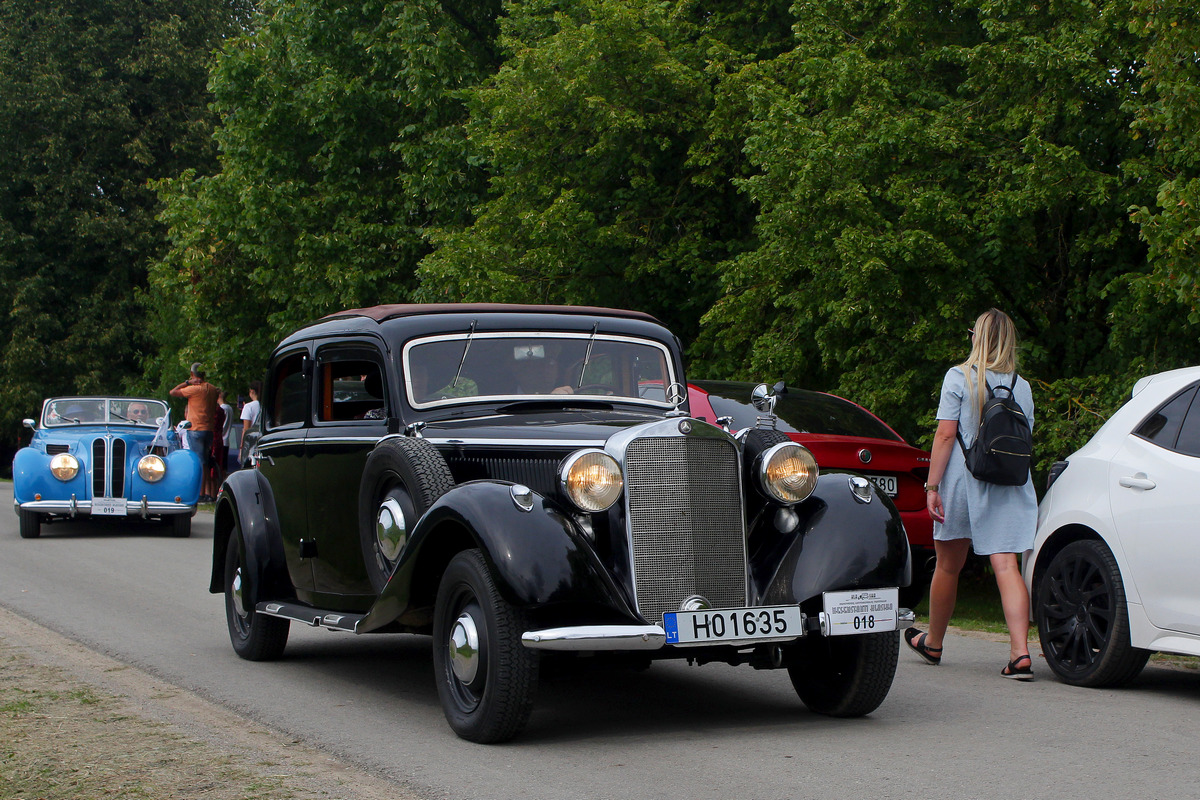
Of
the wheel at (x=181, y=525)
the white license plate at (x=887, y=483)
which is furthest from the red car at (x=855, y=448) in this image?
the wheel at (x=181, y=525)

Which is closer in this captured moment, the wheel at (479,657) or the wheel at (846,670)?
the wheel at (479,657)

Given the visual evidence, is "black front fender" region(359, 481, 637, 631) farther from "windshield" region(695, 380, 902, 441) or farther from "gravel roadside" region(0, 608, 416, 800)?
"windshield" region(695, 380, 902, 441)

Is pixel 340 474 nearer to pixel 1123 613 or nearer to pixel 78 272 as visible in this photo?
pixel 1123 613

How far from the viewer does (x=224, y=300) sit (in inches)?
1093

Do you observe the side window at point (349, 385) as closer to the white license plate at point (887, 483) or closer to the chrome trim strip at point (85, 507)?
the white license plate at point (887, 483)

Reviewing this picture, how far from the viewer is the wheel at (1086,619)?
21.7ft

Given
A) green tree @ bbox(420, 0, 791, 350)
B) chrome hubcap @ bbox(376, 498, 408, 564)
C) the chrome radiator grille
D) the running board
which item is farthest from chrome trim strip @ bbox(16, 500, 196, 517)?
the chrome radiator grille

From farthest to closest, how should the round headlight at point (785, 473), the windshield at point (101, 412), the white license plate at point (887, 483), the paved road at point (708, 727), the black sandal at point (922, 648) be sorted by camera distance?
the windshield at point (101, 412), the white license plate at point (887, 483), the black sandal at point (922, 648), the round headlight at point (785, 473), the paved road at point (708, 727)

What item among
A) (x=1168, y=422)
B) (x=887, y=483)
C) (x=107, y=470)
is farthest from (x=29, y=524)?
(x=1168, y=422)

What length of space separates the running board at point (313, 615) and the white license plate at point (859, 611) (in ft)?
7.37

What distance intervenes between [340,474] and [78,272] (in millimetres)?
36510

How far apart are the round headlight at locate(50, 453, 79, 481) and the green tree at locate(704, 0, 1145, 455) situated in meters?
8.29

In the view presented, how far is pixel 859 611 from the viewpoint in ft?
18.1

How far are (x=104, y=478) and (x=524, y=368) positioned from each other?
36.1 ft
